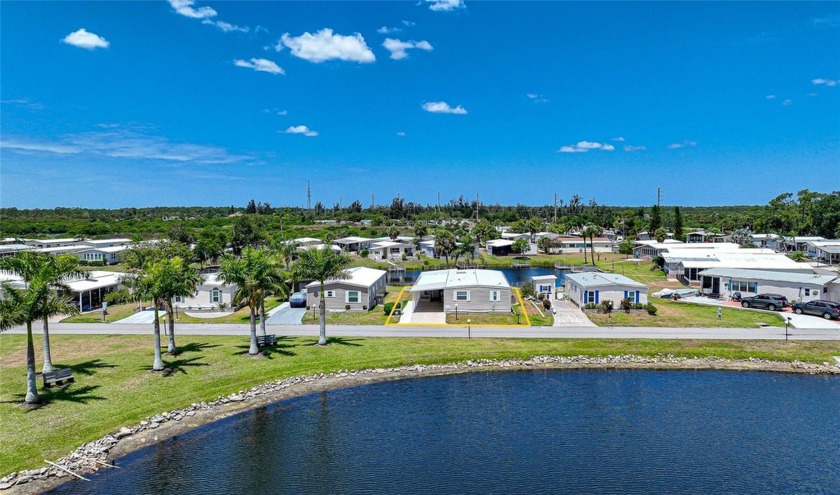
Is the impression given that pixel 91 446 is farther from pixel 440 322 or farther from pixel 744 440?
pixel 744 440

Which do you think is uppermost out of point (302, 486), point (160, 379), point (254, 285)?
point (254, 285)

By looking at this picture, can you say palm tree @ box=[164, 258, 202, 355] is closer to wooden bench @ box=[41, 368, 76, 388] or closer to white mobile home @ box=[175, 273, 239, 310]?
wooden bench @ box=[41, 368, 76, 388]

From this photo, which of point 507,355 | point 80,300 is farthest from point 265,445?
point 80,300

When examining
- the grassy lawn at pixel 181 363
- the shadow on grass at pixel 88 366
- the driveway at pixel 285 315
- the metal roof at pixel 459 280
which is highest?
the metal roof at pixel 459 280

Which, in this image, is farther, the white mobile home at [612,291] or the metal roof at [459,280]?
the white mobile home at [612,291]

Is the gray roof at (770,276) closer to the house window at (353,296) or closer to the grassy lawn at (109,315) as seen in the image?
the house window at (353,296)

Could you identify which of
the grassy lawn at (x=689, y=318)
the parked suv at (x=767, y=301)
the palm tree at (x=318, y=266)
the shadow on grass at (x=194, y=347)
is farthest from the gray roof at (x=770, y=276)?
the shadow on grass at (x=194, y=347)
